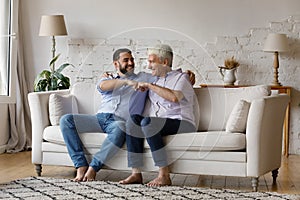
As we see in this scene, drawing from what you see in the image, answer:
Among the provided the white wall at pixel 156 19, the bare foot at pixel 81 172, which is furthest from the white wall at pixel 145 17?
the bare foot at pixel 81 172

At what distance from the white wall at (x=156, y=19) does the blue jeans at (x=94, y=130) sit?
2052 mm

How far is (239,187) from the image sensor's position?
4.44m

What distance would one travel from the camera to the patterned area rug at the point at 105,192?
3898 mm

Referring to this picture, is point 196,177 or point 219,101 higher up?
point 219,101

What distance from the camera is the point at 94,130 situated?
4.57 m

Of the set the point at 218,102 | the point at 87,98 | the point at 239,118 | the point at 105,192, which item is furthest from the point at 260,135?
the point at 87,98

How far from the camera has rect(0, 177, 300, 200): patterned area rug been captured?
3898mm

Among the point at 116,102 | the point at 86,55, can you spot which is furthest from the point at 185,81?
the point at 86,55

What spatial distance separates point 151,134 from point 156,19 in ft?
7.83

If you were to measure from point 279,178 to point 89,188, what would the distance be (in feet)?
5.30

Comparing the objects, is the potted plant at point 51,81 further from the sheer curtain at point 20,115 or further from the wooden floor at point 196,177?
the wooden floor at point 196,177

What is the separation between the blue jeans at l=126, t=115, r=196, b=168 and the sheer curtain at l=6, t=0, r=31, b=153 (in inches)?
87.8

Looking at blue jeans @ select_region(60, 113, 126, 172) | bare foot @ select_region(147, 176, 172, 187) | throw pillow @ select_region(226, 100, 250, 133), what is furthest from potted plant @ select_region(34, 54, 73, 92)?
throw pillow @ select_region(226, 100, 250, 133)

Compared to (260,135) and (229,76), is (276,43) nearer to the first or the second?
(229,76)
